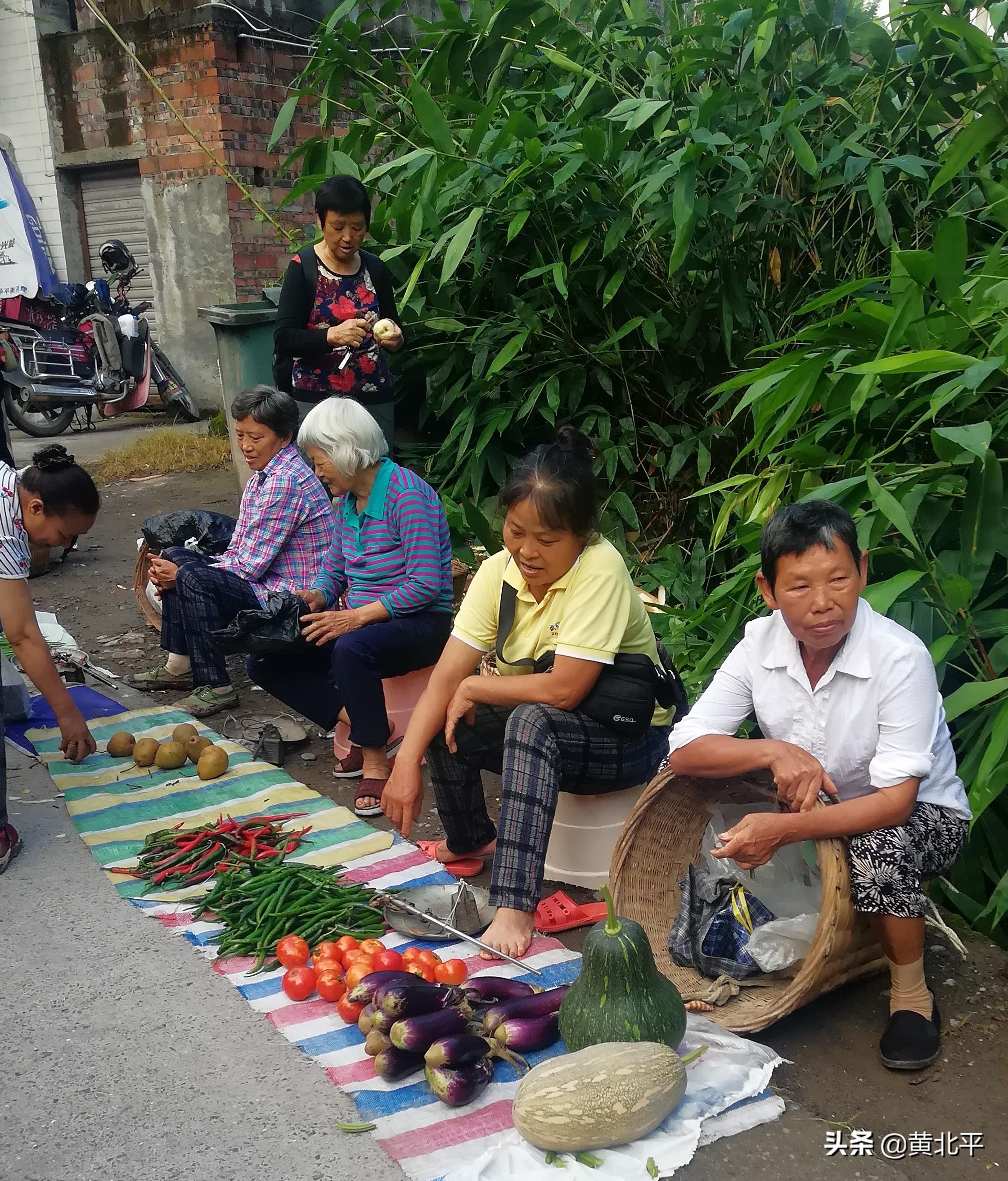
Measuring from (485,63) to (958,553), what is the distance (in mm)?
3177

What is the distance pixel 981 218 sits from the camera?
3.88 m

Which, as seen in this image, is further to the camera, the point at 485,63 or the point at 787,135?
the point at 485,63

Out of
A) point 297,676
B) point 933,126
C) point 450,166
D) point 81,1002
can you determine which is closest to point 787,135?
point 933,126

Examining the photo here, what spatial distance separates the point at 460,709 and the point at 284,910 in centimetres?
67

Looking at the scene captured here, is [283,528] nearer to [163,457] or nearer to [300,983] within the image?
[300,983]

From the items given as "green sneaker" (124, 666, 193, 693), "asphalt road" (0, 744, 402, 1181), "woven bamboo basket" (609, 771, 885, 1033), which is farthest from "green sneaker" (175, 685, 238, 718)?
"woven bamboo basket" (609, 771, 885, 1033)

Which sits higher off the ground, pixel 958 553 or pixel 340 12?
pixel 340 12

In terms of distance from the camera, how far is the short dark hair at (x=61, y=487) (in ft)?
12.3

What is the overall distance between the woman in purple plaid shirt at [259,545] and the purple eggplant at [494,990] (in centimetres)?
217

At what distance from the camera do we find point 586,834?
3.22 m

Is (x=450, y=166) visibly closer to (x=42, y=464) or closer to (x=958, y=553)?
A: (x=42, y=464)

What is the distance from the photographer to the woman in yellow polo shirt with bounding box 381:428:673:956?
285 centimetres

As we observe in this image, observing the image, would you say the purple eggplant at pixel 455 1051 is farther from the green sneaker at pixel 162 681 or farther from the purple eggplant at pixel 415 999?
the green sneaker at pixel 162 681

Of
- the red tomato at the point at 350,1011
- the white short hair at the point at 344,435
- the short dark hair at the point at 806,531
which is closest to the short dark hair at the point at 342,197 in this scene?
the white short hair at the point at 344,435
